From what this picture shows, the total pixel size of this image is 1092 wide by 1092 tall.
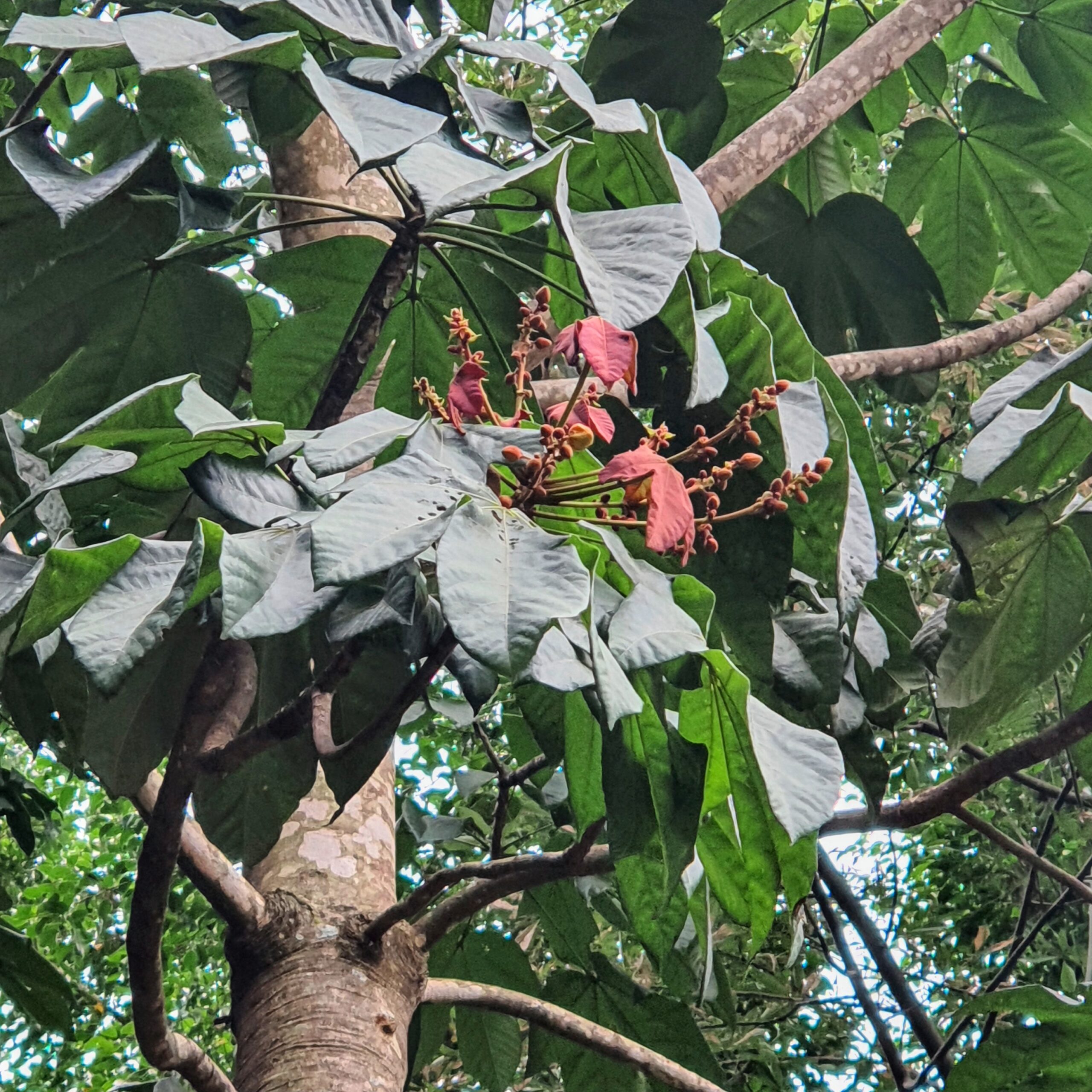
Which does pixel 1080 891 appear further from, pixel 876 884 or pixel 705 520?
pixel 876 884

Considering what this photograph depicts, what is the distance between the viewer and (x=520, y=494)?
514mm

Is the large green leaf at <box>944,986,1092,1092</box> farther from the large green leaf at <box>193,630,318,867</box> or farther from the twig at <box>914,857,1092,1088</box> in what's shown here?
the large green leaf at <box>193,630,318,867</box>

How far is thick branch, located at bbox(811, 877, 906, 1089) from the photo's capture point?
1.04 metres

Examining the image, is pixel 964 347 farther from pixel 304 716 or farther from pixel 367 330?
pixel 304 716

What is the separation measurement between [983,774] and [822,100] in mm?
535

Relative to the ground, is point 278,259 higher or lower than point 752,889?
higher

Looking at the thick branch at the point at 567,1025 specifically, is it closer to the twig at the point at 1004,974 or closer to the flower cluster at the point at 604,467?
the twig at the point at 1004,974

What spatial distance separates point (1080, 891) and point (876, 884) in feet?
4.13

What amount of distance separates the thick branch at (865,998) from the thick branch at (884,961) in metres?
0.02

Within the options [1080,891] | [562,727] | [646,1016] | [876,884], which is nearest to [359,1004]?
[562,727]

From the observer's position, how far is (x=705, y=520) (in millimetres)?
578

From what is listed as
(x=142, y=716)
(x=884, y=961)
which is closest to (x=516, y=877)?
(x=142, y=716)

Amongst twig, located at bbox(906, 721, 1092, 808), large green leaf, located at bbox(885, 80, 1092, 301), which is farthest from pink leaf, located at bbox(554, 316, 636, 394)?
large green leaf, located at bbox(885, 80, 1092, 301)

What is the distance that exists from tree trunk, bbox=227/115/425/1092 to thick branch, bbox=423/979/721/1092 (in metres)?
0.03
